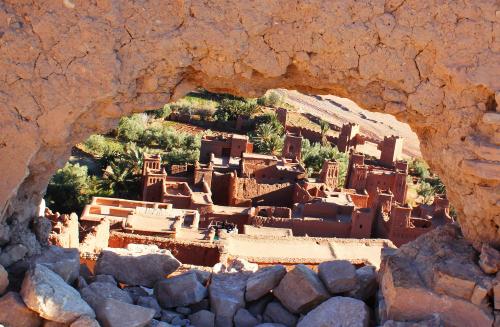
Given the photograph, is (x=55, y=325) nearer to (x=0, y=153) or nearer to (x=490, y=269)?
(x=0, y=153)

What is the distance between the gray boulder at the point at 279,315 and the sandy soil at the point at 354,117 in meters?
30.8

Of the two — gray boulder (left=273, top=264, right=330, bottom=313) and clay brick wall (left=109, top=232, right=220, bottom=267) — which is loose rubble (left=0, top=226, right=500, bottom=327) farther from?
clay brick wall (left=109, top=232, right=220, bottom=267)

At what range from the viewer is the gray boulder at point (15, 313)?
4129 mm

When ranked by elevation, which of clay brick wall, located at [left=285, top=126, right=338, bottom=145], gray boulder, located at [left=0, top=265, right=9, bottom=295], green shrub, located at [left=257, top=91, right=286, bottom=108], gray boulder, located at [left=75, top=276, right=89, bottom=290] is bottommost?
gray boulder, located at [left=75, top=276, right=89, bottom=290]

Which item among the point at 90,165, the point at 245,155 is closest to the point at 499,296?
the point at 245,155

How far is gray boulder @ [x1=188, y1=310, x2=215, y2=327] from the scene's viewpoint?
5.01m

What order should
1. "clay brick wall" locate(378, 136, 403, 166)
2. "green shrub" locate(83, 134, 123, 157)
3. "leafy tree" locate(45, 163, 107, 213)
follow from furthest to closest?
"clay brick wall" locate(378, 136, 403, 166)
"green shrub" locate(83, 134, 123, 157)
"leafy tree" locate(45, 163, 107, 213)

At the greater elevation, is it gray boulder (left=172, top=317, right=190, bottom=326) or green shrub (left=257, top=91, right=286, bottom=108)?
green shrub (left=257, top=91, right=286, bottom=108)

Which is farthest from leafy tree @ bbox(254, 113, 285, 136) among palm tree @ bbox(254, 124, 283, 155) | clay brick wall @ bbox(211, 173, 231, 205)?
clay brick wall @ bbox(211, 173, 231, 205)

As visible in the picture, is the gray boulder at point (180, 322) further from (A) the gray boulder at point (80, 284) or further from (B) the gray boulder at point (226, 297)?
(A) the gray boulder at point (80, 284)

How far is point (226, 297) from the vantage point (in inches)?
206

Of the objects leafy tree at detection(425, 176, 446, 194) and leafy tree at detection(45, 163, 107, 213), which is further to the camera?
leafy tree at detection(425, 176, 446, 194)

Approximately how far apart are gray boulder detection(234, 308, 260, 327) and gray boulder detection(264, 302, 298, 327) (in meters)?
0.12

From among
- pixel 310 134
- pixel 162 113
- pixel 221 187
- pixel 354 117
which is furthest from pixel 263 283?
pixel 354 117
